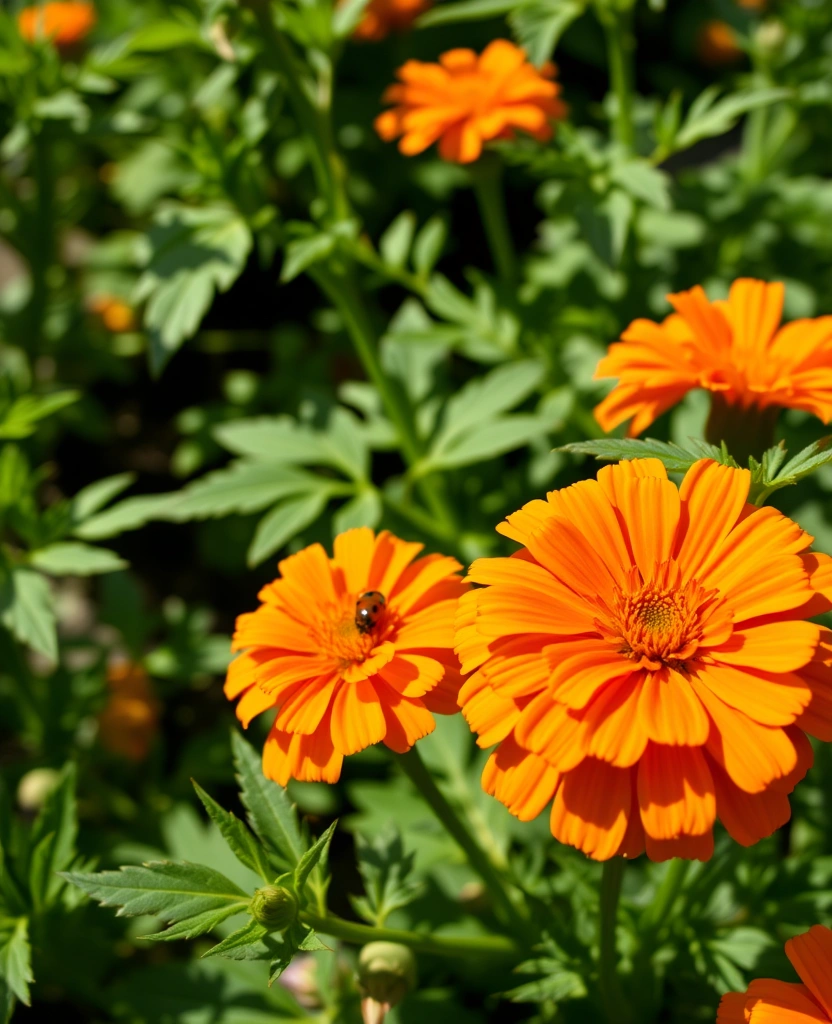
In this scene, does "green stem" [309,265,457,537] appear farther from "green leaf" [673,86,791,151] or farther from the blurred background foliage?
"green leaf" [673,86,791,151]

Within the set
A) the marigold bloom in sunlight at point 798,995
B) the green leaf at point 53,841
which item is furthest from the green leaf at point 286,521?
the marigold bloom in sunlight at point 798,995

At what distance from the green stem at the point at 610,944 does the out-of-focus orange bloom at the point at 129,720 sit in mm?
1290

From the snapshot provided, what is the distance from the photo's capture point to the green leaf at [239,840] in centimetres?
114

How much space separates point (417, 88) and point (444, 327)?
0.53 m

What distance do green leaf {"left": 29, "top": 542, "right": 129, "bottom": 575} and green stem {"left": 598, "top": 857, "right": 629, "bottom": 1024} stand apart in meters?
1.10

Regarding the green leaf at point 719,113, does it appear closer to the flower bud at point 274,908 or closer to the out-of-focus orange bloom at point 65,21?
the flower bud at point 274,908

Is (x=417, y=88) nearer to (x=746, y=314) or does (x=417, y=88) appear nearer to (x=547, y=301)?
(x=547, y=301)

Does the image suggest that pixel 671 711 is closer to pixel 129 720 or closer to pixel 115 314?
pixel 129 720

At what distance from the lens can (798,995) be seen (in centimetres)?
106

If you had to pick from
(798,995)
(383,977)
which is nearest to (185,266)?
(383,977)

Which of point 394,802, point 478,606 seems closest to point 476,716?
point 478,606

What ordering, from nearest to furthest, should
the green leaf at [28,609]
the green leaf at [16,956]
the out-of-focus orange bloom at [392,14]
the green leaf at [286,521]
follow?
the green leaf at [16,956]
the green leaf at [28,609]
the green leaf at [286,521]
the out-of-focus orange bloom at [392,14]

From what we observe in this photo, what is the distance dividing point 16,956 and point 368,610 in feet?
2.48

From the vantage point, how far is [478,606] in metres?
0.99
